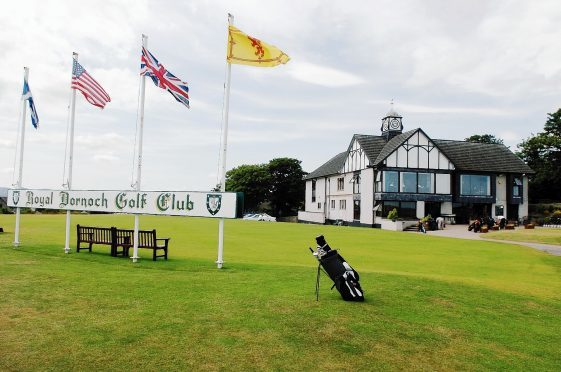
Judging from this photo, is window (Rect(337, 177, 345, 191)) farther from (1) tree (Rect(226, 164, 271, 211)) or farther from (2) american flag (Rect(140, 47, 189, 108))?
(2) american flag (Rect(140, 47, 189, 108))

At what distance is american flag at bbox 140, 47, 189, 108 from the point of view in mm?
14538

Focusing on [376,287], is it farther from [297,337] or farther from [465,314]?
[297,337]

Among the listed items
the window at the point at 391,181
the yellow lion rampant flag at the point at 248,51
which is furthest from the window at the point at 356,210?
the yellow lion rampant flag at the point at 248,51

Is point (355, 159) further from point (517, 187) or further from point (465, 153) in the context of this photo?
point (517, 187)

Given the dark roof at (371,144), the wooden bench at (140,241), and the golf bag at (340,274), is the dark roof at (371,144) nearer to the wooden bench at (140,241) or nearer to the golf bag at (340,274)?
the wooden bench at (140,241)

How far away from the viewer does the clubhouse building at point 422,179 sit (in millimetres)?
48625

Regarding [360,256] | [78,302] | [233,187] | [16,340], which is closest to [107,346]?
[16,340]

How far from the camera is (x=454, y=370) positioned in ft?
20.2

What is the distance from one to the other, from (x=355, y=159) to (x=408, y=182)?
7.87 m

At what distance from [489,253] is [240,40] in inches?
635

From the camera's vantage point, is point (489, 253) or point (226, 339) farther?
point (489, 253)

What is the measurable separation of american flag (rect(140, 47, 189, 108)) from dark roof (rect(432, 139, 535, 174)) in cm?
4156

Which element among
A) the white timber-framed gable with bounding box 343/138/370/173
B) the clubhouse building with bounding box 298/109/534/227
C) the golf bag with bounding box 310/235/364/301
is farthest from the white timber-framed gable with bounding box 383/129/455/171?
the golf bag with bounding box 310/235/364/301

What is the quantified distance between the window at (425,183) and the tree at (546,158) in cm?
2426
